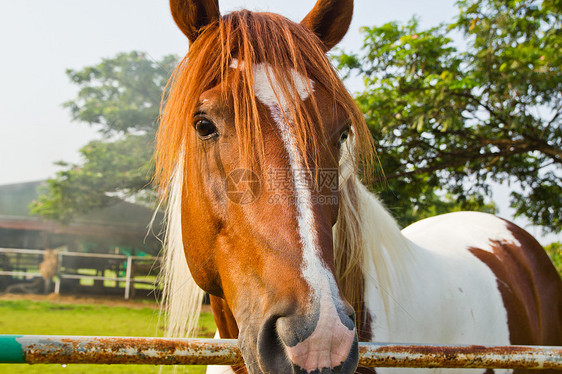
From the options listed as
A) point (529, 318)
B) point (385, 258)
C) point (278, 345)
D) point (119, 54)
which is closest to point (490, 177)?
point (529, 318)

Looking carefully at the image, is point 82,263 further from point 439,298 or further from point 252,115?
point 252,115

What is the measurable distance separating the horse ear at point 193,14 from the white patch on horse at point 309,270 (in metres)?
0.45

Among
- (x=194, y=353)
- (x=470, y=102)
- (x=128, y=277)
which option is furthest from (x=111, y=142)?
(x=194, y=353)

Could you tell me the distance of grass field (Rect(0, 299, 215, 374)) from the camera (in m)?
6.73

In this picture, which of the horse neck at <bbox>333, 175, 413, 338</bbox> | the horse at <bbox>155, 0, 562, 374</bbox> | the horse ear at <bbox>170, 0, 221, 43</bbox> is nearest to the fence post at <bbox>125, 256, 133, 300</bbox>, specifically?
the horse at <bbox>155, 0, 562, 374</bbox>

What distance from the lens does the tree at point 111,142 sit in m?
13.2

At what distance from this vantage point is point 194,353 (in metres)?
0.97

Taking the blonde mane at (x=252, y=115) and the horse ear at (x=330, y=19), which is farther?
the horse ear at (x=330, y=19)

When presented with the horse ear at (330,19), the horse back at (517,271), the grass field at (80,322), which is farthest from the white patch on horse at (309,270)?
the grass field at (80,322)

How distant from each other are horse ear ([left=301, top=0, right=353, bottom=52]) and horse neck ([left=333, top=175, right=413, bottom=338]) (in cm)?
66

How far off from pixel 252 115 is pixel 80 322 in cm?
1034

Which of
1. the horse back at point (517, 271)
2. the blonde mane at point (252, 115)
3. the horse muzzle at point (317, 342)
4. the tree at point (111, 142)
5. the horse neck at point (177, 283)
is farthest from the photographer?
the tree at point (111, 142)

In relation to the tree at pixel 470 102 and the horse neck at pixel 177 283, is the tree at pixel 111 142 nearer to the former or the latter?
the tree at pixel 470 102

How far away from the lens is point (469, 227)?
120 inches
